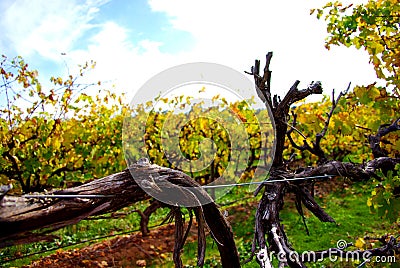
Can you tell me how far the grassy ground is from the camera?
408cm

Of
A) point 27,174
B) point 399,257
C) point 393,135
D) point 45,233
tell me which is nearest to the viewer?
point 45,233

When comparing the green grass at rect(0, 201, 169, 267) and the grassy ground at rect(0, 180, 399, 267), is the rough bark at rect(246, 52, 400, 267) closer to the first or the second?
the grassy ground at rect(0, 180, 399, 267)

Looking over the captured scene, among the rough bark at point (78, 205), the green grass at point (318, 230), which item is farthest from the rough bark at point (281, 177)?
the green grass at point (318, 230)

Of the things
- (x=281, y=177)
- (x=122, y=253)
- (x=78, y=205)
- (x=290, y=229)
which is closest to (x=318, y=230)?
(x=290, y=229)

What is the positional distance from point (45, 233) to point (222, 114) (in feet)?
15.9

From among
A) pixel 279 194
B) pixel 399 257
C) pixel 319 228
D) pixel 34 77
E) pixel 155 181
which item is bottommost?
pixel 319 228

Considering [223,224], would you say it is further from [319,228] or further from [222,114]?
[222,114]

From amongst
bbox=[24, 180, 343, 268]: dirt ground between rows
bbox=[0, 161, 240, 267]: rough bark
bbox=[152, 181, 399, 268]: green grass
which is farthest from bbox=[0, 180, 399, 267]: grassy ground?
bbox=[0, 161, 240, 267]: rough bark

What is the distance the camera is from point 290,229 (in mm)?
4766

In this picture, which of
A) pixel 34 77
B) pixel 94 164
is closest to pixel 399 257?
pixel 94 164

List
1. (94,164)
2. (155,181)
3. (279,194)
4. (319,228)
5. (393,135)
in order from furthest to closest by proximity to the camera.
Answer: (94,164)
(319,228)
(393,135)
(279,194)
(155,181)

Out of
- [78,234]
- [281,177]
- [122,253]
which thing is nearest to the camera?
[281,177]

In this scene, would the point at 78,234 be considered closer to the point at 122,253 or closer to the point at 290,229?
the point at 122,253

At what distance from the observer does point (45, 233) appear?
1.10m
